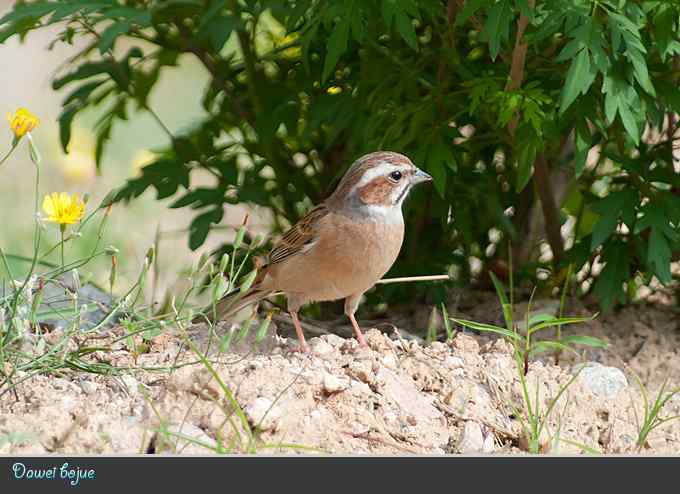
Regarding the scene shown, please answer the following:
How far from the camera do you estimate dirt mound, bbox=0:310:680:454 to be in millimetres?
3904

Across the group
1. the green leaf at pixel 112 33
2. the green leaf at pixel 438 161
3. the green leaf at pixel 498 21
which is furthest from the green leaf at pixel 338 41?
the green leaf at pixel 112 33

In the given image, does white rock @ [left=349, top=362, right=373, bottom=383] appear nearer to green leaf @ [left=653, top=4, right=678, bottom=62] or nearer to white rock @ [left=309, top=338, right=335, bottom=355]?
white rock @ [left=309, top=338, right=335, bottom=355]

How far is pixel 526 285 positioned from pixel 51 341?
9.49 ft

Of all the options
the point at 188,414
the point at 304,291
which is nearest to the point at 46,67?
the point at 304,291

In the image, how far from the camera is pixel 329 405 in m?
4.25

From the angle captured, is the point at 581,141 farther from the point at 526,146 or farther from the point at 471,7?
A: the point at 471,7

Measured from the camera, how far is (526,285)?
6523 millimetres

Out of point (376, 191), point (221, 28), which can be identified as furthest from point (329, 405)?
point (221, 28)

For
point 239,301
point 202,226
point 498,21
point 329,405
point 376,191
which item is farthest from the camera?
point 202,226

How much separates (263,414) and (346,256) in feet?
3.88

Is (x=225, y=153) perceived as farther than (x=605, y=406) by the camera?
Yes

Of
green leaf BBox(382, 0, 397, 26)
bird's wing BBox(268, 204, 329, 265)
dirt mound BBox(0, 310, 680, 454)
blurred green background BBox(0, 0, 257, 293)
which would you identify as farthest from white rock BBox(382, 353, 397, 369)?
blurred green background BBox(0, 0, 257, 293)

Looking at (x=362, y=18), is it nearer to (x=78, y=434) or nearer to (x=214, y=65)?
(x=214, y=65)

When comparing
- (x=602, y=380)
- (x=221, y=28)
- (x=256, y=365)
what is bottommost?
(x=602, y=380)
